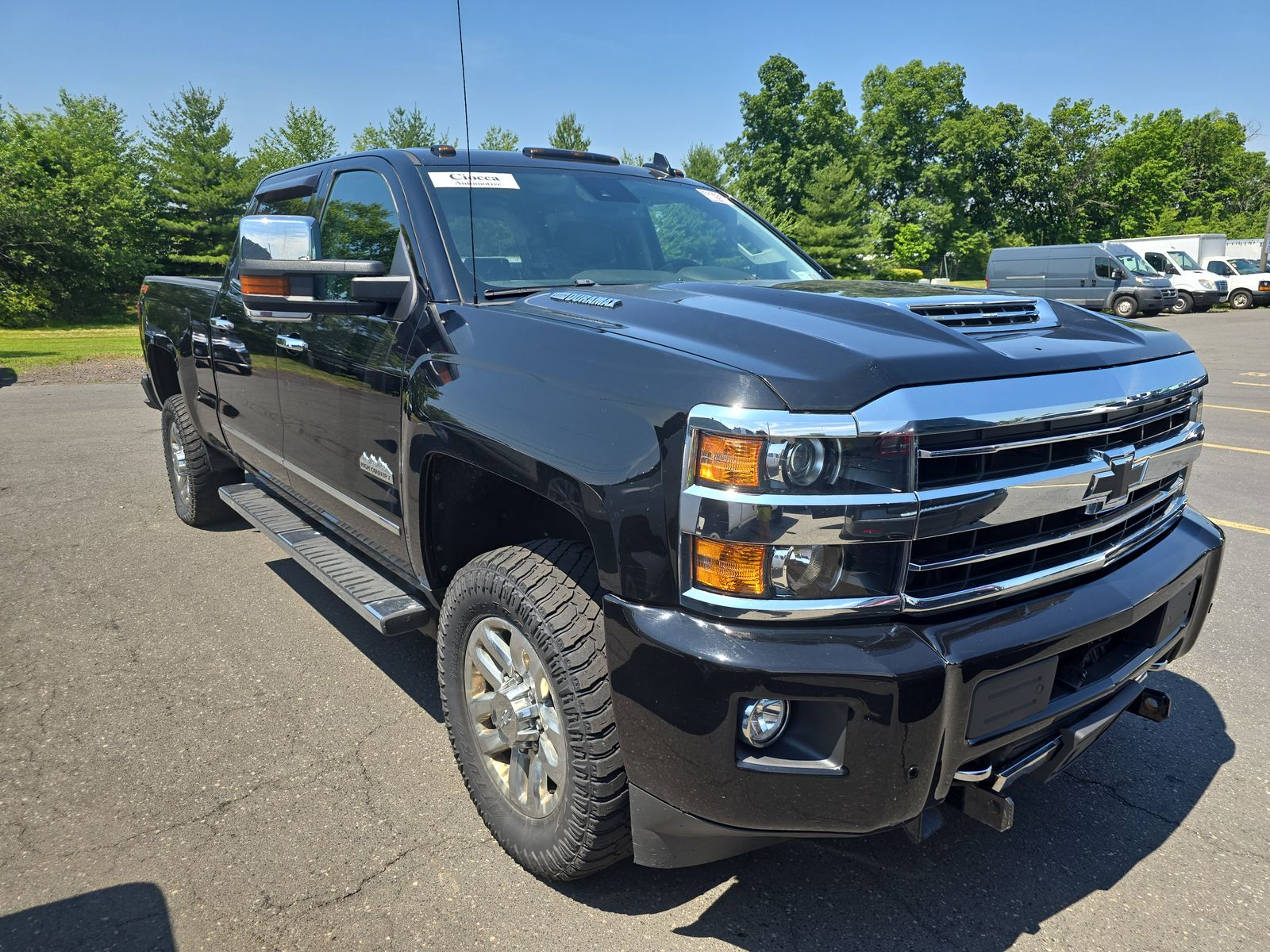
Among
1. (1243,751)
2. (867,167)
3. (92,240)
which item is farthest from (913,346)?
(867,167)

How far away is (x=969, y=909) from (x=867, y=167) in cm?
7510

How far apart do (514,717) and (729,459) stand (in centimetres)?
103

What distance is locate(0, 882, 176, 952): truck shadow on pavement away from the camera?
220cm

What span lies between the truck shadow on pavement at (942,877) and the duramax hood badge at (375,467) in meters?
1.39

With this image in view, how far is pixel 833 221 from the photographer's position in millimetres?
47000

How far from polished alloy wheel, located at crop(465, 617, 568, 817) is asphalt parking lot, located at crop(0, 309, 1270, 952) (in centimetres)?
24

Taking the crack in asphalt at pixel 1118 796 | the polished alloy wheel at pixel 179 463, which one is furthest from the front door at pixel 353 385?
the crack in asphalt at pixel 1118 796

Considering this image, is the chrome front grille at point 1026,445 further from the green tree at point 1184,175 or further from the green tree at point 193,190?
the green tree at point 1184,175

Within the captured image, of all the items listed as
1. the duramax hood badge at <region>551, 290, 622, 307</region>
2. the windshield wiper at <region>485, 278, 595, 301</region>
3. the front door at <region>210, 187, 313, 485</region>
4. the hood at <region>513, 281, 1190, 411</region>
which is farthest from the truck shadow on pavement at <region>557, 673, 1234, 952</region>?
the front door at <region>210, 187, 313, 485</region>

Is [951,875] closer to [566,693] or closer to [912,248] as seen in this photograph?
[566,693]

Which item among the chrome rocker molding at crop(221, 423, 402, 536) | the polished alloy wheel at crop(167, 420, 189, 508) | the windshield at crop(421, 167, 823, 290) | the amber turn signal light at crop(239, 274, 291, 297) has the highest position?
the windshield at crop(421, 167, 823, 290)

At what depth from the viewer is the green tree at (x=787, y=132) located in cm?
6156

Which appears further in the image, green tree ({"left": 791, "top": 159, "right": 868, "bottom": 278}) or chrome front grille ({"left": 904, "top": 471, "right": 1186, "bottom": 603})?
green tree ({"left": 791, "top": 159, "right": 868, "bottom": 278})

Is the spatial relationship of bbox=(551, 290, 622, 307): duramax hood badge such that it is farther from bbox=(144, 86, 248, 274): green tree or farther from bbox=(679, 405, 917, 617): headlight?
bbox=(144, 86, 248, 274): green tree
